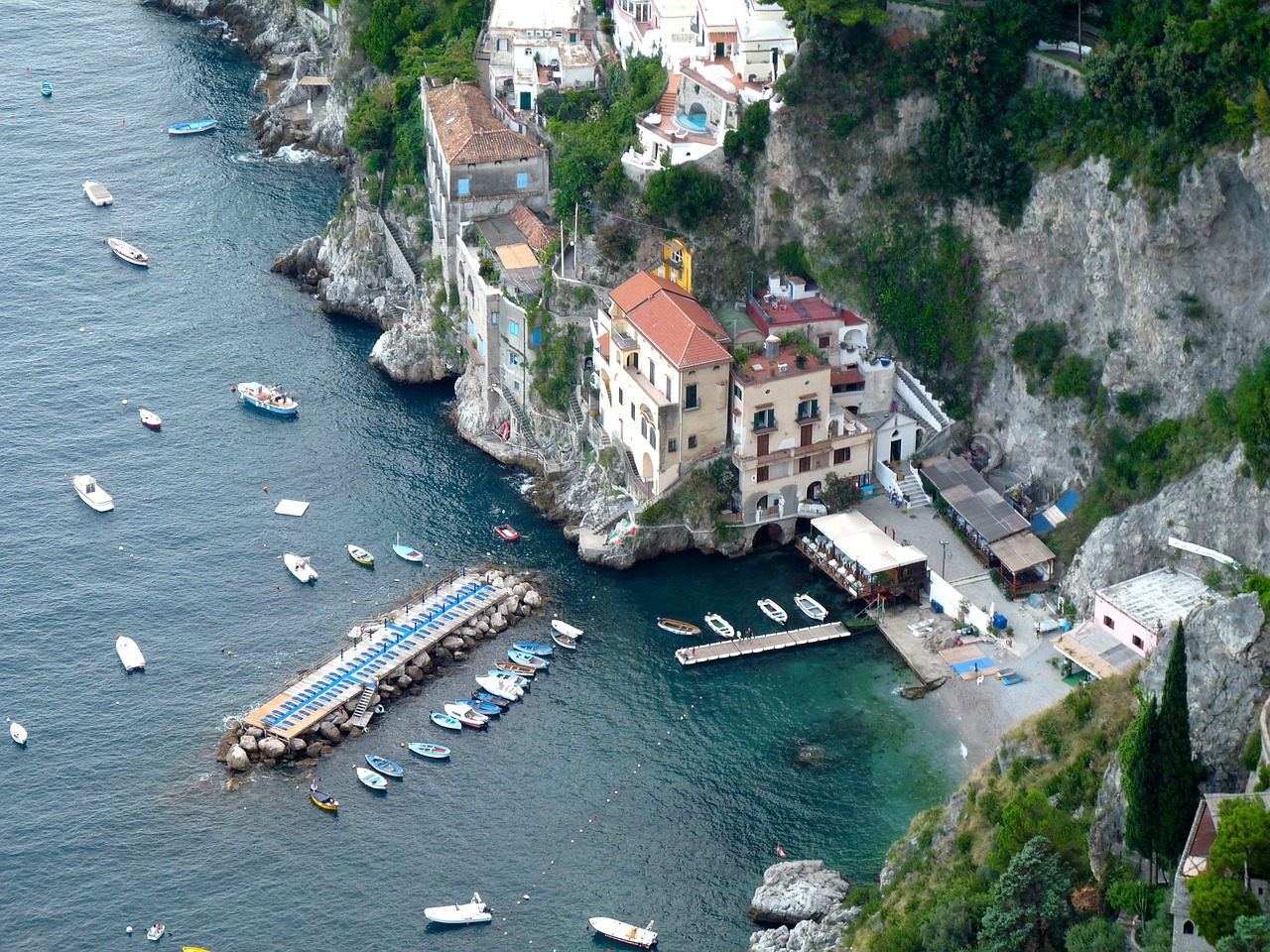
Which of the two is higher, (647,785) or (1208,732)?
(1208,732)

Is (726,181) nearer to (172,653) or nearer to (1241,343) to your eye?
(1241,343)

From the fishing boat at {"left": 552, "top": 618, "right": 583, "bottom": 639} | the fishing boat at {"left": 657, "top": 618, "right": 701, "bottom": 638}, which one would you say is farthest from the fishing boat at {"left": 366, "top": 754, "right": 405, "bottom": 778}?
the fishing boat at {"left": 657, "top": 618, "right": 701, "bottom": 638}

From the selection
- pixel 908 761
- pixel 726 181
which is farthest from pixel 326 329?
pixel 908 761

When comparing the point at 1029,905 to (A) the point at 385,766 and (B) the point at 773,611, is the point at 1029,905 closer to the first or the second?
(B) the point at 773,611

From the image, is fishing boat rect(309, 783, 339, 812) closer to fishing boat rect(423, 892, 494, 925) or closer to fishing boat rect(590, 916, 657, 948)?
fishing boat rect(423, 892, 494, 925)

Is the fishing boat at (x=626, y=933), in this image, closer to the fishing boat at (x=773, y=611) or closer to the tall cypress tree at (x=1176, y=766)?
the fishing boat at (x=773, y=611)
